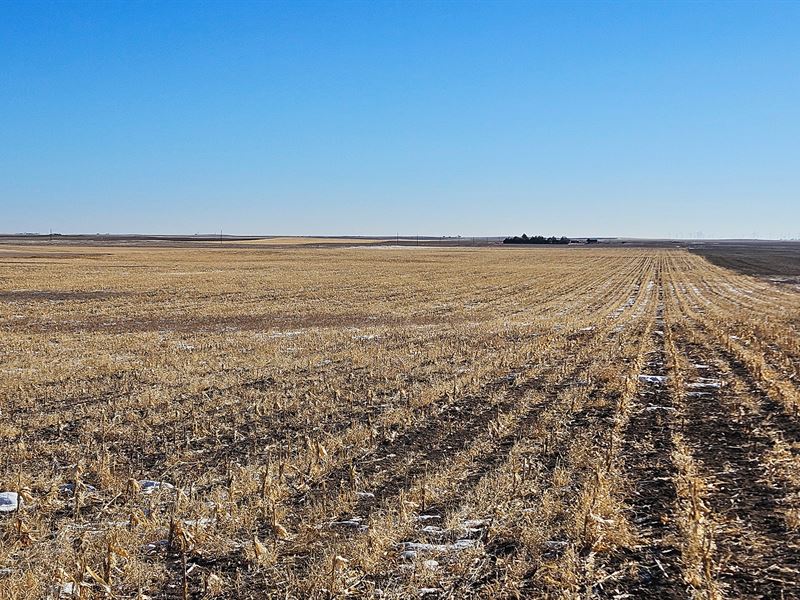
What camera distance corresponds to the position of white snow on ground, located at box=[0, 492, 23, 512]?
288 inches

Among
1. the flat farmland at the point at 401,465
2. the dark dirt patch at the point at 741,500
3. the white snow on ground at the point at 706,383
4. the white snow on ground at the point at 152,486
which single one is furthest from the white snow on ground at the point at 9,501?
the white snow on ground at the point at 706,383

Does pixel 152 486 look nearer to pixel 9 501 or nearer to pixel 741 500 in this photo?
pixel 9 501

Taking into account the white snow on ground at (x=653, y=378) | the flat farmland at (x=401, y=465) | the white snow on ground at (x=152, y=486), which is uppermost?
the white snow on ground at (x=653, y=378)

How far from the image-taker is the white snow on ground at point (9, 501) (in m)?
7.30

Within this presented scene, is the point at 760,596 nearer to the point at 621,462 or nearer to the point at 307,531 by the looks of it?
the point at 621,462

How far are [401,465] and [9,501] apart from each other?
14.7 feet

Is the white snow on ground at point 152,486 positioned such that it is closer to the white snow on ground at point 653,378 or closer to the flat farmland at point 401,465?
the flat farmland at point 401,465

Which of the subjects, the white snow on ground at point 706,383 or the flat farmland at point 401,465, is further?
the white snow on ground at point 706,383

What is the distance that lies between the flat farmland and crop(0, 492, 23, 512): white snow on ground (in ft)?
0.09

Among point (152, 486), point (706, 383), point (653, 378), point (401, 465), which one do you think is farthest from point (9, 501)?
point (706, 383)

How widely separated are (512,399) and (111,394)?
750cm

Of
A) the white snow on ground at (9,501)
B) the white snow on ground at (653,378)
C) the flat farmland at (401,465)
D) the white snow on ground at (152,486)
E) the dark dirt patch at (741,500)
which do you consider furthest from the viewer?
the white snow on ground at (653,378)

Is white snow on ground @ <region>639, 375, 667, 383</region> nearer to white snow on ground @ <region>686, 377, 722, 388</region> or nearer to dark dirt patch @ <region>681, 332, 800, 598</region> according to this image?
white snow on ground @ <region>686, 377, 722, 388</region>

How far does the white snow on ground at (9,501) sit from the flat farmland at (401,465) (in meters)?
0.03
